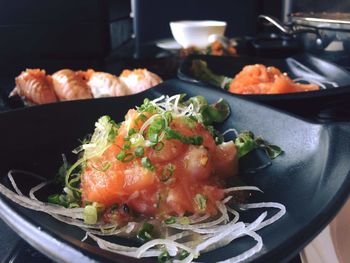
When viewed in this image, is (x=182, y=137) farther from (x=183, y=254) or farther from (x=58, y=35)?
(x=58, y=35)

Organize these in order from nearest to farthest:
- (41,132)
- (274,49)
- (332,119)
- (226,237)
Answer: (226,237) → (41,132) → (332,119) → (274,49)

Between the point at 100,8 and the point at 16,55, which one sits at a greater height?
the point at 100,8

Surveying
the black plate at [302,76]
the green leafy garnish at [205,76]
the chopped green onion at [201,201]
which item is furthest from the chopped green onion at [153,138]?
the green leafy garnish at [205,76]

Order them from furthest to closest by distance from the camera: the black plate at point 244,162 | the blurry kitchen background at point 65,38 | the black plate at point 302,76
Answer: the blurry kitchen background at point 65,38 → the black plate at point 302,76 → the black plate at point 244,162

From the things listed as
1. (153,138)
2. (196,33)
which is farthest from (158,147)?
(196,33)

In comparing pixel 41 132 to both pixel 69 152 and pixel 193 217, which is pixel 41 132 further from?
pixel 193 217

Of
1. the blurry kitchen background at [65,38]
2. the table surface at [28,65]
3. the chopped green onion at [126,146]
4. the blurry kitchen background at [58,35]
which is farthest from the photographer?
the blurry kitchen background at [58,35]

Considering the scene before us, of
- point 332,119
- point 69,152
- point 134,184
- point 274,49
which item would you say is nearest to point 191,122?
point 134,184

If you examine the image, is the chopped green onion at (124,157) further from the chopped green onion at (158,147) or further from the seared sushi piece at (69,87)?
the seared sushi piece at (69,87)
